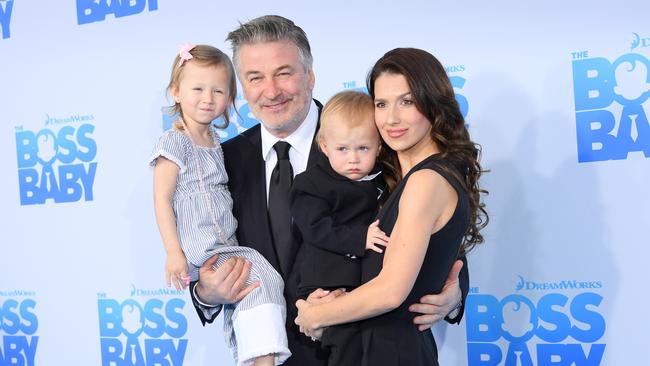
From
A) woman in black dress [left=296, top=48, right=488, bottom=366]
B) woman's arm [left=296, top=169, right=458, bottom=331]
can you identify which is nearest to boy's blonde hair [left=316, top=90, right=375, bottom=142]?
woman in black dress [left=296, top=48, right=488, bottom=366]

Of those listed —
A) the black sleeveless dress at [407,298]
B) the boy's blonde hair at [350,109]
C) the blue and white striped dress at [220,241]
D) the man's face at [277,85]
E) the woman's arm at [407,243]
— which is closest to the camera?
the woman's arm at [407,243]

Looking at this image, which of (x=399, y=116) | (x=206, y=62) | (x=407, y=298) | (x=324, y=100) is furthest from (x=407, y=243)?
(x=324, y=100)

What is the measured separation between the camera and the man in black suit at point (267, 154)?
2521mm

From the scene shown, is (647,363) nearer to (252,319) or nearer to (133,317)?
(252,319)

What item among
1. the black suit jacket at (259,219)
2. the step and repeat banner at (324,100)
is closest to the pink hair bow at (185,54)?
the black suit jacket at (259,219)

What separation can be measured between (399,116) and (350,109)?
17 centimetres

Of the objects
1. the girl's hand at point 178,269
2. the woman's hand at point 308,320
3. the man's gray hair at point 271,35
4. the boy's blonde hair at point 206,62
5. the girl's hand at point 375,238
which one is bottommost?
the woman's hand at point 308,320

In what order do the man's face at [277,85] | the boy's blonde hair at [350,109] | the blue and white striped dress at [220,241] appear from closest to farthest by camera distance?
the boy's blonde hair at [350,109] < the blue and white striped dress at [220,241] < the man's face at [277,85]

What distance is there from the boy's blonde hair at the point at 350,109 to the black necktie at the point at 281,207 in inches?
13.0

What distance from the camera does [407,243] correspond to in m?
1.99

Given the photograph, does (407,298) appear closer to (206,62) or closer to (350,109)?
(350,109)

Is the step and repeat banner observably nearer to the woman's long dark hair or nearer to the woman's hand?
the woman's long dark hair

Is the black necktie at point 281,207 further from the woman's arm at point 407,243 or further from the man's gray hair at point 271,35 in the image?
the woman's arm at point 407,243

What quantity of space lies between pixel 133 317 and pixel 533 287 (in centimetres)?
195
